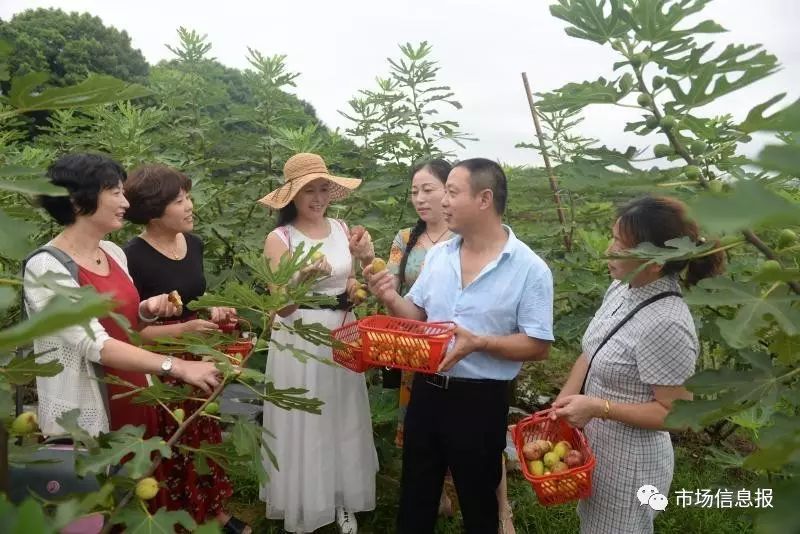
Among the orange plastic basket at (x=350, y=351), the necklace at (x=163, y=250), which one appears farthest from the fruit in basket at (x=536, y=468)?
the necklace at (x=163, y=250)

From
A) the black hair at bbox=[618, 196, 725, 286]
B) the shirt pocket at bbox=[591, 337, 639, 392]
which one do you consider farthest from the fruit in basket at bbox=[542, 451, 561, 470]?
the black hair at bbox=[618, 196, 725, 286]

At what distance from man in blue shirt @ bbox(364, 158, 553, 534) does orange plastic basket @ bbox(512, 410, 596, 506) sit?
0.68ft

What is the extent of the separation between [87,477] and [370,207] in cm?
268

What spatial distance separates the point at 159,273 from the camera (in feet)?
8.84

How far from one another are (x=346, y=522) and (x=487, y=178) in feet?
5.98

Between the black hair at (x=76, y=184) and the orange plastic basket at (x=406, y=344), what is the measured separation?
3.60ft

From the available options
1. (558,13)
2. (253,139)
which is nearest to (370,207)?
(253,139)

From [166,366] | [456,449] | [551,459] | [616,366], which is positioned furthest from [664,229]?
[166,366]

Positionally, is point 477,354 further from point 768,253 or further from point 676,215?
point 768,253

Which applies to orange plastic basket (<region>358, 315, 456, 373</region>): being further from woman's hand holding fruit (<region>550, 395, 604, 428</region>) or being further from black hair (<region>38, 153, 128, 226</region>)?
black hair (<region>38, 153, 128, 226</region>)

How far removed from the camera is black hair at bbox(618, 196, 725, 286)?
194 cm

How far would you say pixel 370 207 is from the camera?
3873 mm

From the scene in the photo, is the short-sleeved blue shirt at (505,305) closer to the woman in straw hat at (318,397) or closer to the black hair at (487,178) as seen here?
the black hair at (487,178)

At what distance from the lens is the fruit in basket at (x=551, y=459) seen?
2.13 metres
